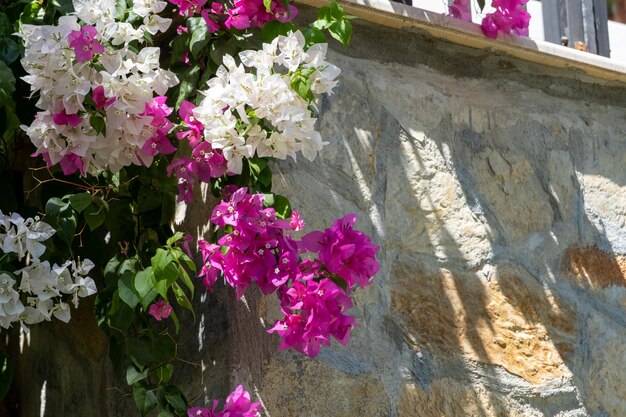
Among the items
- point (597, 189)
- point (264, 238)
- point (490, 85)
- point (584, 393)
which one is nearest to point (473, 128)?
point (490, 85)

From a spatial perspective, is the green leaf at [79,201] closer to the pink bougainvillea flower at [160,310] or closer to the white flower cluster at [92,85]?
the white flower cluster at [92,85]

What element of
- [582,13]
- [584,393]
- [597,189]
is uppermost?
[582,13]

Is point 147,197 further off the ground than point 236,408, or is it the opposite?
point 147,197

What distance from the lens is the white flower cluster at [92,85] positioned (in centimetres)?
151

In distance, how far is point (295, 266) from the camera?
154 centimetres

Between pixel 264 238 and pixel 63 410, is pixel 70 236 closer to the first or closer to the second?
pixel 264 238

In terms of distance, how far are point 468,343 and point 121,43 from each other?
2.66 feet

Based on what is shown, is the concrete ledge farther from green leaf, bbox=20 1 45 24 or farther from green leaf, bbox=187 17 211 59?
green leaf, bbox=20 1 45 24

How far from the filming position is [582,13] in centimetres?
243

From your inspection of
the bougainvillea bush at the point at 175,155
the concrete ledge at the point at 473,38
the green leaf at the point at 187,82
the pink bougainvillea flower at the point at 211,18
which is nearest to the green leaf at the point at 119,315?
the bougainvillea bush at the point at 175,155

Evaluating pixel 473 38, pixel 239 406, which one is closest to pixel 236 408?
pixel 239 406

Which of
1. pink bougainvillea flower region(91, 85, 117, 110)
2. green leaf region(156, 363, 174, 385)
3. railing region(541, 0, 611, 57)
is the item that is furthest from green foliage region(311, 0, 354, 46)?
railing region(541, 0, 611, 57)

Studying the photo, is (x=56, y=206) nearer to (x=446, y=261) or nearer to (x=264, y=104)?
(x=264, y=104)

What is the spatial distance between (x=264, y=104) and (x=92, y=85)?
0.79ft
